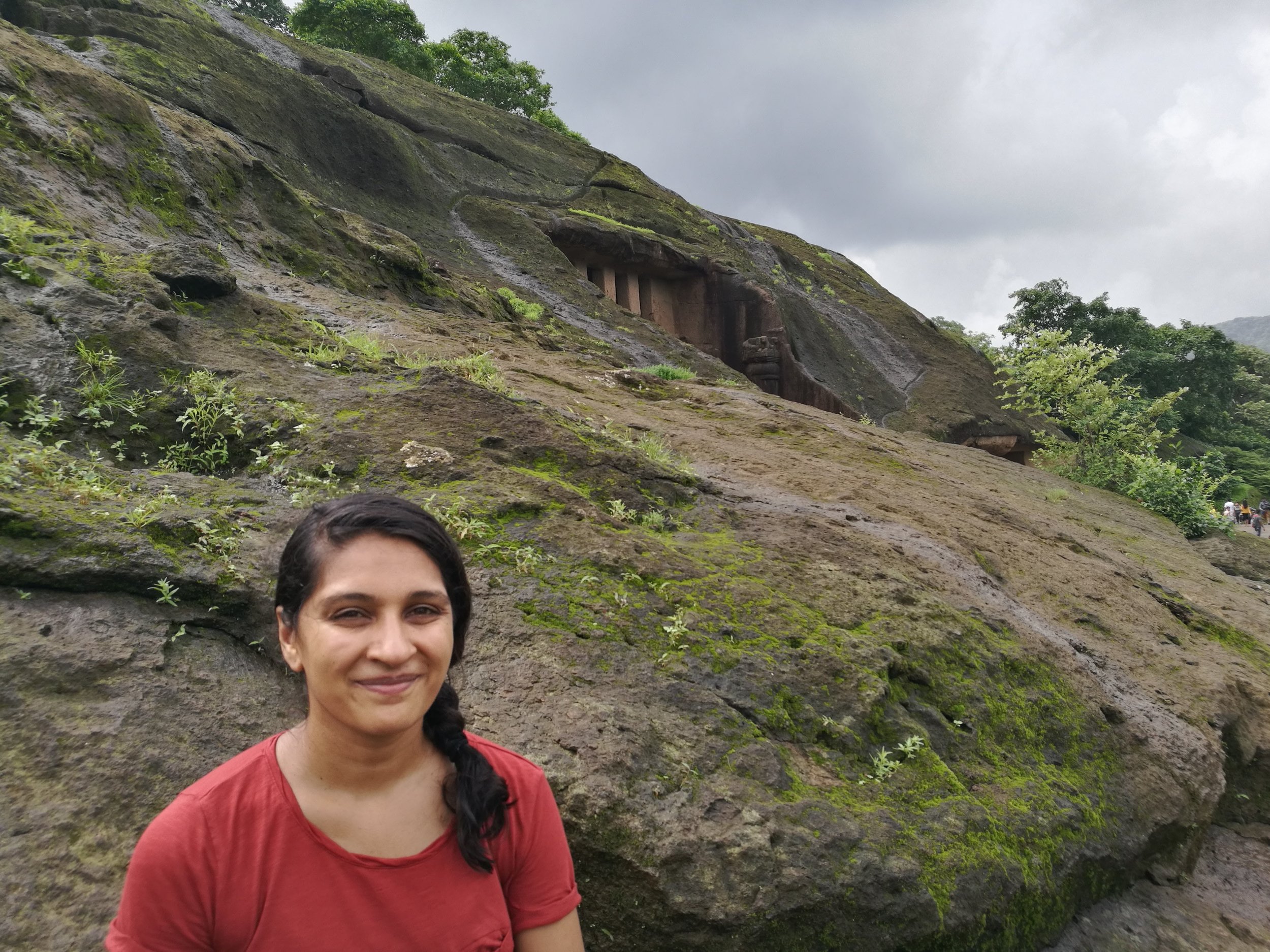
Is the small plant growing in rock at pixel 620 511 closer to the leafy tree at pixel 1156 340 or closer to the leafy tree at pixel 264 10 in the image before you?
the leafy tree at pixel 1156 340

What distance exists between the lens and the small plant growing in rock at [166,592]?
271 cm

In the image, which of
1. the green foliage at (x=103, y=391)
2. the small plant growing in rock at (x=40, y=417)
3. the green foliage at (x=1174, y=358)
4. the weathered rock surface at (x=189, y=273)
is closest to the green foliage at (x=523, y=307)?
the weathered rock surface at (x=189, y=273)

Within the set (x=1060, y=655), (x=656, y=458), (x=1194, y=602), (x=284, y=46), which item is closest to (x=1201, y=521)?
(x=1194, y=602)

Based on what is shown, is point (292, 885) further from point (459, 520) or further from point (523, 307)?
point (523, 307)

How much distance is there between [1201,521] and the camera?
1050 centimetres

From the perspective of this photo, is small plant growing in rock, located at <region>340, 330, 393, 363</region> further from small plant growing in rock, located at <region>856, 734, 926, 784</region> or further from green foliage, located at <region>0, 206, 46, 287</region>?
small plant growing in rock, located at <region>856, 734, 926, 784</region>

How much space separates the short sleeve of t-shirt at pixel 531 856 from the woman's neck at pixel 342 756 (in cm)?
20

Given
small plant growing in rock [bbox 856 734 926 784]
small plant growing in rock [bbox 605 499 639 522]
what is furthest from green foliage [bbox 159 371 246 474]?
small plant growing in rock [bbox 856 734 926 784]

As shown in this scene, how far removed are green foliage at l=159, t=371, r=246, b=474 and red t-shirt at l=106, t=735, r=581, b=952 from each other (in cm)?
260

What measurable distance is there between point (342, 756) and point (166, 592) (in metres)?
1.55

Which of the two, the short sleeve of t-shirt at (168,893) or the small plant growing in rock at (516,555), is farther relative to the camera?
the small plant growing in rock at (516,555)

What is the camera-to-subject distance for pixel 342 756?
1.54m

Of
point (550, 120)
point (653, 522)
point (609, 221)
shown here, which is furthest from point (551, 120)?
point (653, 522)

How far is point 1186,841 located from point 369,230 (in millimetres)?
10260
